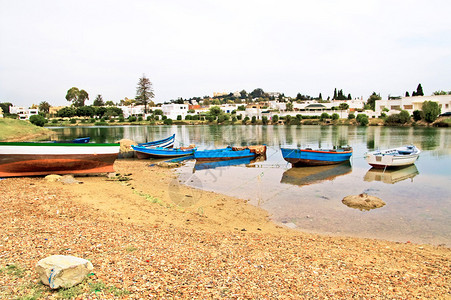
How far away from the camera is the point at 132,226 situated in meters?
8.66

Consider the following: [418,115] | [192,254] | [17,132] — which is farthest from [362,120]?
[192,254]

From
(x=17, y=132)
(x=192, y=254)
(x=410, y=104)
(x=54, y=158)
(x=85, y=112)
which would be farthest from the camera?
(x=85, y=112)

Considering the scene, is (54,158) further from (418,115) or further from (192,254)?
(418,115)

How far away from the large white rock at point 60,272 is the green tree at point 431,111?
94.0 metres

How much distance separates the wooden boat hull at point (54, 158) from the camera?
14.6 m

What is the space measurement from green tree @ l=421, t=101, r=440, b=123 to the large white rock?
94.0 meters

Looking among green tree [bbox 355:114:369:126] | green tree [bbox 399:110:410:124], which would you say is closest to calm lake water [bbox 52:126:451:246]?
green tree [bbox 399:110:410:124]

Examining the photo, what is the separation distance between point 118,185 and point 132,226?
6.97m

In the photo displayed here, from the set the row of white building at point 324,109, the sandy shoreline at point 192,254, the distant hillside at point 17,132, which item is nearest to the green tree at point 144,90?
the row of white building at point 324,109

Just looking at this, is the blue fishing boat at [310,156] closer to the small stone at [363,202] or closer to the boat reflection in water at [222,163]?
the boat reflection in water at [222,163]

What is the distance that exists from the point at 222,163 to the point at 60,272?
69.8 ft

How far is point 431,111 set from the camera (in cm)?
7881

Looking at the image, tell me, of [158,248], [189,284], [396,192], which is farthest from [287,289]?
[396,192]

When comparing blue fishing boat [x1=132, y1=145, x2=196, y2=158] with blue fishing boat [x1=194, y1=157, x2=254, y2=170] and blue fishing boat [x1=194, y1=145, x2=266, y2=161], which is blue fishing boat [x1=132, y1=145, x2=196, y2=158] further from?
blue fishing boat [x1=194, y1=157, x2=254, y2=170]
